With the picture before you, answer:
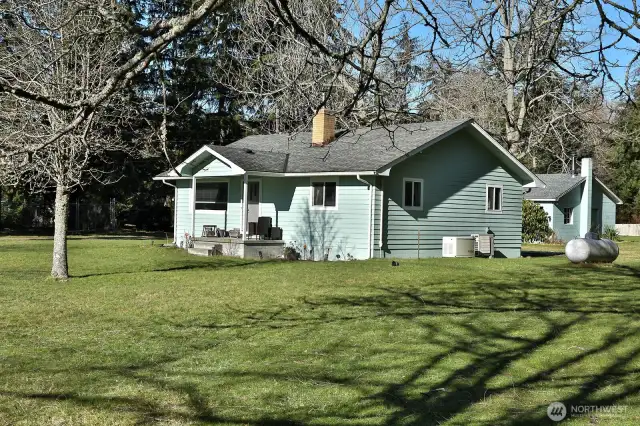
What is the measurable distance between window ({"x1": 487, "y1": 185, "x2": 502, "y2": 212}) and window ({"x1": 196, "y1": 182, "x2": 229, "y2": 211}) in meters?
9.41

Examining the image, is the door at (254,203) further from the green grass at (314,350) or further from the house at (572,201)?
the house at (572,201)

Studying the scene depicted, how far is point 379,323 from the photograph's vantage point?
9.80 m

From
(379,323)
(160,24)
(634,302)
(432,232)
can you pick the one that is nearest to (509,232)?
(432,232)

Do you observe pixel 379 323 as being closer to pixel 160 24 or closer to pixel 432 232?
pixel 160 24

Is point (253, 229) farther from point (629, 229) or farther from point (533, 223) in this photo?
point (629, 229)

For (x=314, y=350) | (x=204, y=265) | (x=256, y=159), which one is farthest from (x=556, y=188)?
(x=314, y=350)

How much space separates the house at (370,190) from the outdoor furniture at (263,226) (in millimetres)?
340

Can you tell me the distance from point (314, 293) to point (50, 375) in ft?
22.3

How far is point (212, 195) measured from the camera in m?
26.0

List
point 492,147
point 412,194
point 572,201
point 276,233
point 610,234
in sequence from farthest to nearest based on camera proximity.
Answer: point 610,234 → point 572,201 → point 492,147 → point 276,233 → point 412,194

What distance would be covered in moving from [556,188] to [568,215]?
2.04 meters

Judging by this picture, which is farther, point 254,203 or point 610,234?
point 610,234

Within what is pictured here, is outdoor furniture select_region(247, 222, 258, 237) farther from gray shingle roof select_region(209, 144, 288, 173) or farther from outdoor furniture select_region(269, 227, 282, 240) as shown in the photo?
gray shingle roof select_region(209, 144, 288, 173)

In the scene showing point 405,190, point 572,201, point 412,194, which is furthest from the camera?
point 572,201
